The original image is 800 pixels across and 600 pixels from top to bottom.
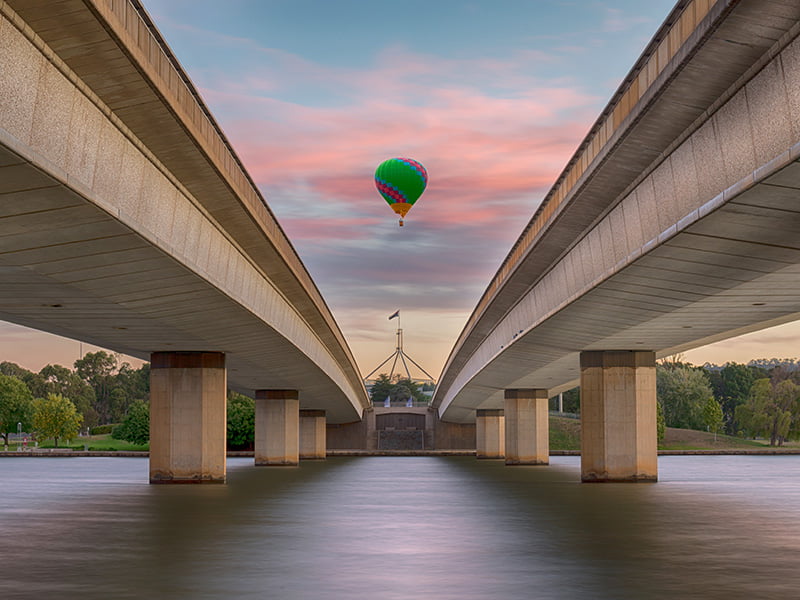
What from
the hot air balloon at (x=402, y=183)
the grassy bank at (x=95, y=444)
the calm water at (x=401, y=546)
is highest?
the hot air balloon at (x=402, y=183)

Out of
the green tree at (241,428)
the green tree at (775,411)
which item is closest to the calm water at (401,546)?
the green tree at (241,428)

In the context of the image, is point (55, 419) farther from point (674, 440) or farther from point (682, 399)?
point (682, 399)

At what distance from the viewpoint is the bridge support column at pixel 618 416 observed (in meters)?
47.6

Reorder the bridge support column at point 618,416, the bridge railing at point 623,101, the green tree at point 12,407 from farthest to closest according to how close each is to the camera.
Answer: the green tree at point 12,407 < the bridge support column at point 618,416 < the bridge railing at point 623,101

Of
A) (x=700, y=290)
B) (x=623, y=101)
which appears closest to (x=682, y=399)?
(x=700, y=290)

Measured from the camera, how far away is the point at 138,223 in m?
21.4

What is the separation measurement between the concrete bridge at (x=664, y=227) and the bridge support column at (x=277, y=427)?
2601 centimetres

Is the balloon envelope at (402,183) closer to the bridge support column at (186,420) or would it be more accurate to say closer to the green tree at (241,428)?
the bridge support column at (186,420)

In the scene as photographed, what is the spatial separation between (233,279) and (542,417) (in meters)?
50.6

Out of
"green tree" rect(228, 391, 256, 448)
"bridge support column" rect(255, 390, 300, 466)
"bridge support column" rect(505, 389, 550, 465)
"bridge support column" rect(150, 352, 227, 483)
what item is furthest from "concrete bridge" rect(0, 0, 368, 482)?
"green tree" rect(228, 391, 256, 448)

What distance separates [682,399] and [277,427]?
12439cm

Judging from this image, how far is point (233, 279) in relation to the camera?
32188 mm

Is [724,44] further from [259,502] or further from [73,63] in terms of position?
[259,502]

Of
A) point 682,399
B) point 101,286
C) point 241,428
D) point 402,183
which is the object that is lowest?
point 241,428
